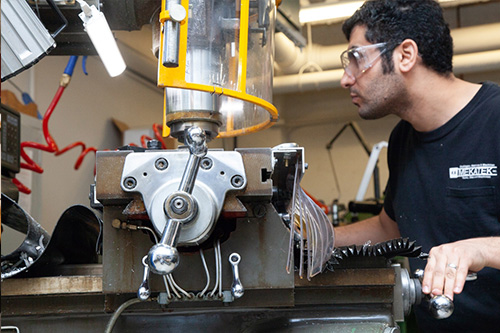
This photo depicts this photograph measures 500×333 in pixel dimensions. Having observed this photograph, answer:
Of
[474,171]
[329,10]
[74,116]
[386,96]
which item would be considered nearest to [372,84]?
[386,96]

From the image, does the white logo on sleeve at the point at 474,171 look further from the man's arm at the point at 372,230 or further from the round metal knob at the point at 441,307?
the round metal knob at the point at 441,307

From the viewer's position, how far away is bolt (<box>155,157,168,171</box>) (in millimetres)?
679

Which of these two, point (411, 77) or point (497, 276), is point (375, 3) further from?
point (497, 276)

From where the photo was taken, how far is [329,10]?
9.52 ft

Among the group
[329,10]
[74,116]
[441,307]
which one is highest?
[329,10]

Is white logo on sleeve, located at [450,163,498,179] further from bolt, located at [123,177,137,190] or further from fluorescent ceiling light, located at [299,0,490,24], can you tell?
fluorescent ceiling light, located at [299,0,490,24]

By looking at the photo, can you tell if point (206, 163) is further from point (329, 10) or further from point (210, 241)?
point (329, 10)

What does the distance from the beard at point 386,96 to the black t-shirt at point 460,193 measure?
0.09m

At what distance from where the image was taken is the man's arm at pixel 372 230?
151 cm

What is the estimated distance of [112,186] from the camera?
0.69m

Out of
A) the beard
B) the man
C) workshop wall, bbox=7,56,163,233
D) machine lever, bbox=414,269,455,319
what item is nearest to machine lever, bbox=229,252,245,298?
machine lever, bbox=414,269,455,319

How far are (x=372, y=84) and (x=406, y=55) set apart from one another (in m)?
0.12

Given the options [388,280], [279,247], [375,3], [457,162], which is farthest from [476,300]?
[375,3]

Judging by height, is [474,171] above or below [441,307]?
above
